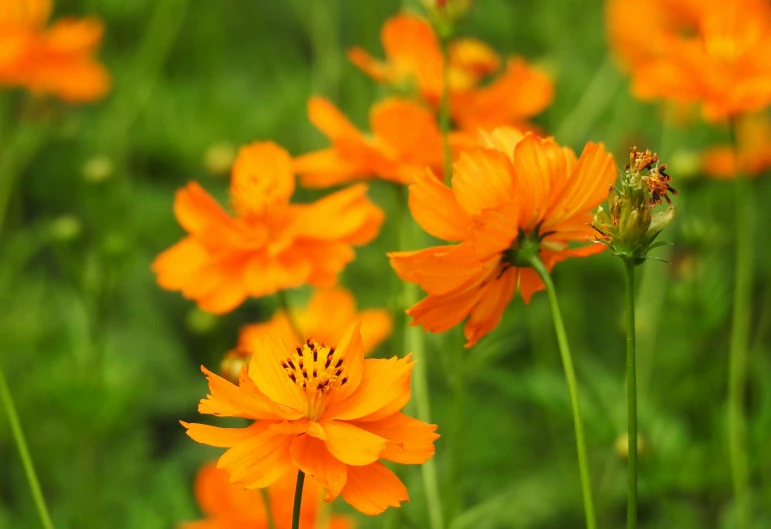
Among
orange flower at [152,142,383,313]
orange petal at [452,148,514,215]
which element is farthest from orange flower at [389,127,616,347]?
orange flower at [152,142,383,313]

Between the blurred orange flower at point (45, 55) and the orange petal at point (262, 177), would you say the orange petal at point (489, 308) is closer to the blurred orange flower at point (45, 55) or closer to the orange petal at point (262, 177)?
the orange petal at point (262, 177)

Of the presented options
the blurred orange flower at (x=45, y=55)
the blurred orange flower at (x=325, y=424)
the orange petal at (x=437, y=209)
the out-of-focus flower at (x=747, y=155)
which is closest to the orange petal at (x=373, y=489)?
the blurred orange flower at (x=325, y=424)

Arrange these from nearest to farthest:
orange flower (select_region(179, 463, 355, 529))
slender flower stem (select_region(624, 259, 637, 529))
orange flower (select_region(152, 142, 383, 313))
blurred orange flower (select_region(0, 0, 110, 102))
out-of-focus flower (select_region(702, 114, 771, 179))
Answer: slender flower stem (select_region(624, 259, 637, 529)) → orange flower (select_region(152, 142, 383, 313)) → orange flower (select_region(179, 463, 355, 529)) → out-of-focus flower (select_region(702, 114, 771, 179)) → blurred orange flower (select_region(0, 0, 110, 102))

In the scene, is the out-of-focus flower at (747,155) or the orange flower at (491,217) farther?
the out-of-focus flower at (747,155)

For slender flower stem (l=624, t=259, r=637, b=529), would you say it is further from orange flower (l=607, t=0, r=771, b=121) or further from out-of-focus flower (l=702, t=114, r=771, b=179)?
out-of-focus flower (l=702, t=114, r=771, b=179)

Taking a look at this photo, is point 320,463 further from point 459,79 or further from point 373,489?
point 459,79

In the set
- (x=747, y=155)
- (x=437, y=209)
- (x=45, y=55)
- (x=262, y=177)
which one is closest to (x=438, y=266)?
(x=437, y=209)

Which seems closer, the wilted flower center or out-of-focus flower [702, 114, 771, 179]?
the wilted flower center
